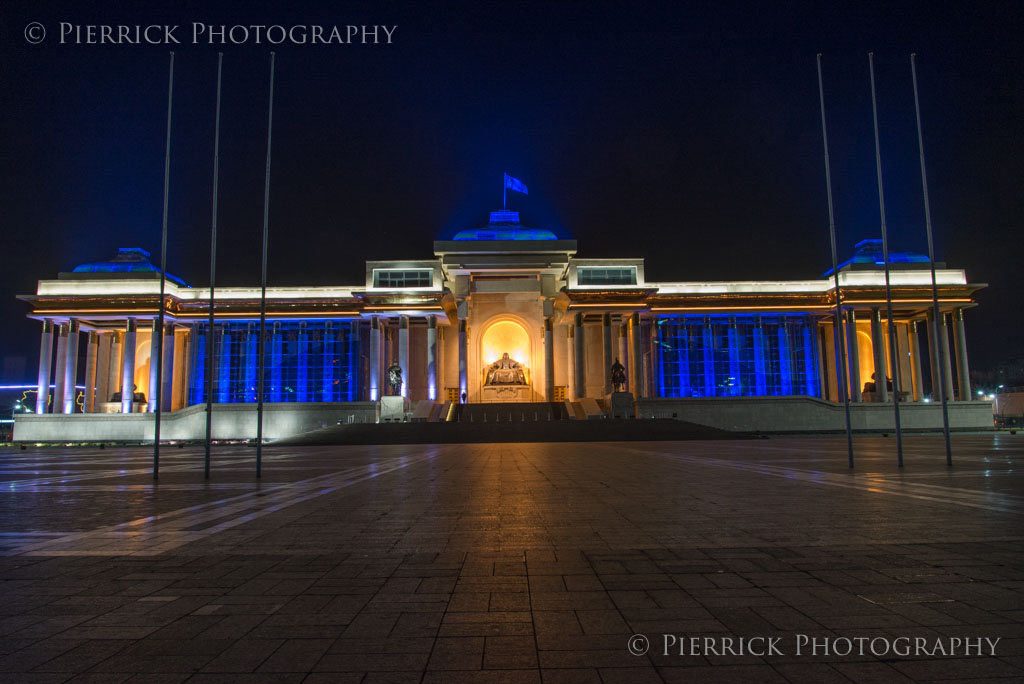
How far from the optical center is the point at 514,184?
61750 millimetres

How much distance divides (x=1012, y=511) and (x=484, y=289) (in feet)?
179

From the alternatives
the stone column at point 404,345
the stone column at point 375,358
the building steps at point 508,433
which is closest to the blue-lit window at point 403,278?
the stone column at point 404,345

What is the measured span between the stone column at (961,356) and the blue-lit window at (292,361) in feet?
171

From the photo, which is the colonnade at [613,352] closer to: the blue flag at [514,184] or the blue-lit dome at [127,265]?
the blue flag at [514,184]

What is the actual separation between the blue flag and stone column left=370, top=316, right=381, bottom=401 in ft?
60.3

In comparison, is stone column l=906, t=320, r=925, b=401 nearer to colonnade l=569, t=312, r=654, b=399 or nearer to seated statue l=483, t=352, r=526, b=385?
colonnade l=569, t=312, r=654, b=399

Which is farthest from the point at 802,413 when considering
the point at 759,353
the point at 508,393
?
the point at 508,393

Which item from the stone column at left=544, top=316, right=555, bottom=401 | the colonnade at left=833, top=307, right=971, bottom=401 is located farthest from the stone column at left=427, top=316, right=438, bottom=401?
the colonnade at left=833, top=307, right=971, bottom=401

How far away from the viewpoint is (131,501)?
37.2 ft

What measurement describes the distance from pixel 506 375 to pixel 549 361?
184 inches

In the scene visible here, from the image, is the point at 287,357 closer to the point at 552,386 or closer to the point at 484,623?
the point at 552,386

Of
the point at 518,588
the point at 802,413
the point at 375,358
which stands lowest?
the point at 518,588

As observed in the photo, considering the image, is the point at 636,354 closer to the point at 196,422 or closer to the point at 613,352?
the point at 613,352

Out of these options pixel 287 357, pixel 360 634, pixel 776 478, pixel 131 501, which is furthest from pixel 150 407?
pixel 360 634
